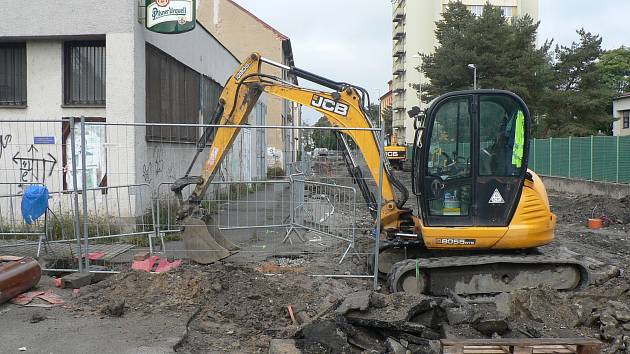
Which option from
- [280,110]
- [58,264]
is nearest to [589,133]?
[280,110]

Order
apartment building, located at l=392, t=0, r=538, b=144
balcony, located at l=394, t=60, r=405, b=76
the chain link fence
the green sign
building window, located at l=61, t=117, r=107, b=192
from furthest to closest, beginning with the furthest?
1. balcony, located at l=394, t=60, r=405, b=76
2. apartment building, located at l=392, t=0, r=538, b=144
3. the green sign
4. building window, located at l=61, t=117, r=107, b=192
5. the chain link fence

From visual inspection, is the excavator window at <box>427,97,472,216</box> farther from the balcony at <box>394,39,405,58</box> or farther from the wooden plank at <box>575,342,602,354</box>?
the balcony at <box>394,39,405,58</box>

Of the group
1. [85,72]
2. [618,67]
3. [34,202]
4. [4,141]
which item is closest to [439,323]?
[34,202]

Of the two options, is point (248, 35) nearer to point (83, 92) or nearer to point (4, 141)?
point (83, 92)

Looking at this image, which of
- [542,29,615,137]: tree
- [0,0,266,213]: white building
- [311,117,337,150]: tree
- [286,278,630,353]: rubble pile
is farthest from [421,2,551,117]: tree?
[286,278,630,353]: rubble pile

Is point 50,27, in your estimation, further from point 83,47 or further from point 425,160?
point 425,160

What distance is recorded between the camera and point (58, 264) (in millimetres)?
8539

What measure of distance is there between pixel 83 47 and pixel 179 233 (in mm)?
5474

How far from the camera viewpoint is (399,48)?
85.7 metres

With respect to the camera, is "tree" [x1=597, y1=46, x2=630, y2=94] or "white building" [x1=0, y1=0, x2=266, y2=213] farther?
"tree" [x1=597, y1=46, x2=630, y2=94]

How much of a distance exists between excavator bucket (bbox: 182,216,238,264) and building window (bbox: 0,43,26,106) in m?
5.97

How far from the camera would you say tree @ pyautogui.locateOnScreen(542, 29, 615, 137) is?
41188 millimetres

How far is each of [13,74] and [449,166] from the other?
9223 millimetres

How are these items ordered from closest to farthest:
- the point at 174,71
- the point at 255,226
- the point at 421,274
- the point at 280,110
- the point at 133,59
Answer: the point at 421,274 → the point at 255,226 → the point at 133,59 → the point at 174,71 → the point at 280,110
